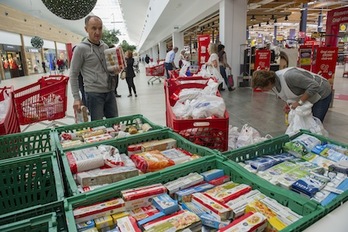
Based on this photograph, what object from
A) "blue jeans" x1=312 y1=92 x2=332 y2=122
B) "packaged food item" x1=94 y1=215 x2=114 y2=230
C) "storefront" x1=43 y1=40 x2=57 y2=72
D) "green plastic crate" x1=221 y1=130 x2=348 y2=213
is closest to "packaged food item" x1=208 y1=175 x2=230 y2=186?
"green plastic crate" x1=221 y1=130 x2=348 y2=213

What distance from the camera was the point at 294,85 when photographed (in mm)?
2482

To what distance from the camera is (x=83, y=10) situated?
2.87 meters

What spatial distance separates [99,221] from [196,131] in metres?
1.34

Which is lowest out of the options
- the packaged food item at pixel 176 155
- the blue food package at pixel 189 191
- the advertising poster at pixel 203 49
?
the blue food package at pixel 189 191

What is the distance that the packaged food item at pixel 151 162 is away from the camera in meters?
1.36

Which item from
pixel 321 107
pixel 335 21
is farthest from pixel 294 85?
pixel 335 21

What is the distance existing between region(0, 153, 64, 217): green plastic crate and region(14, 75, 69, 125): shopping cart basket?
2364mm

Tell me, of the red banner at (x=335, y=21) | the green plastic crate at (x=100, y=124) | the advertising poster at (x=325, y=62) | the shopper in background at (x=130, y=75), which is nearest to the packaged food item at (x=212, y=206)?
the green plastic crate at (x=100, y=124)

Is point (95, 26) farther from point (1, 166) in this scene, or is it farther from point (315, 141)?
point (315, 141)

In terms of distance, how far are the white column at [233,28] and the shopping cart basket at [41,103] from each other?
622cm

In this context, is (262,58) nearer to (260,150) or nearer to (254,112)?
(254,112)

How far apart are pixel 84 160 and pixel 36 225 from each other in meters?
0.53

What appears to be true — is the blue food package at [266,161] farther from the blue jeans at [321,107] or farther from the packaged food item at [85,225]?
the blue jeans at [321,107]

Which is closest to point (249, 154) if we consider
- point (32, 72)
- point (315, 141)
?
point (315, 141)
